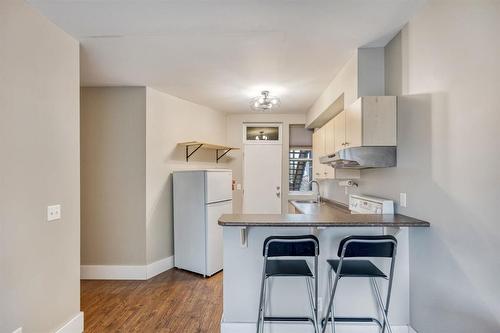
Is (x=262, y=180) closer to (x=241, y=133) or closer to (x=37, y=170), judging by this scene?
(x=241, y=133)

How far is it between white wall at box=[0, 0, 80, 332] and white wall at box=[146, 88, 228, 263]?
135 cm

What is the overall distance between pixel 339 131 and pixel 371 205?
861 mm

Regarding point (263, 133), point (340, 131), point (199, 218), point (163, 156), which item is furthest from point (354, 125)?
point (263, 133)

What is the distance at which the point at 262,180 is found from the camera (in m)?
5.51

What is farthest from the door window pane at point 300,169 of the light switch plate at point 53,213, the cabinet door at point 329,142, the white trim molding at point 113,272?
the light switch plate at point 53,213

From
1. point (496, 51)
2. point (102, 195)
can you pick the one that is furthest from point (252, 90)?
point (496, 51)

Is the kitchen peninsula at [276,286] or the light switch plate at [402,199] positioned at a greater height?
the light switch plate at [402,199]

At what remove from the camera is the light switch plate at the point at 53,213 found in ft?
6.91

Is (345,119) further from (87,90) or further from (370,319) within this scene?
(87,90)

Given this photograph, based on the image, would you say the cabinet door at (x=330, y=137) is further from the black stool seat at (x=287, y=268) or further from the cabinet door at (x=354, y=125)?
the black stool seat at (x=287, y=268)

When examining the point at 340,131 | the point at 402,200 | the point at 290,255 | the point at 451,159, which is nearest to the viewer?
the point at 451,159

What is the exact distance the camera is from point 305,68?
120 inches

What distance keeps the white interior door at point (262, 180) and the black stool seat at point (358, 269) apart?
3269mm

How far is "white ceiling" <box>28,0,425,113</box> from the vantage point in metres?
1.96
